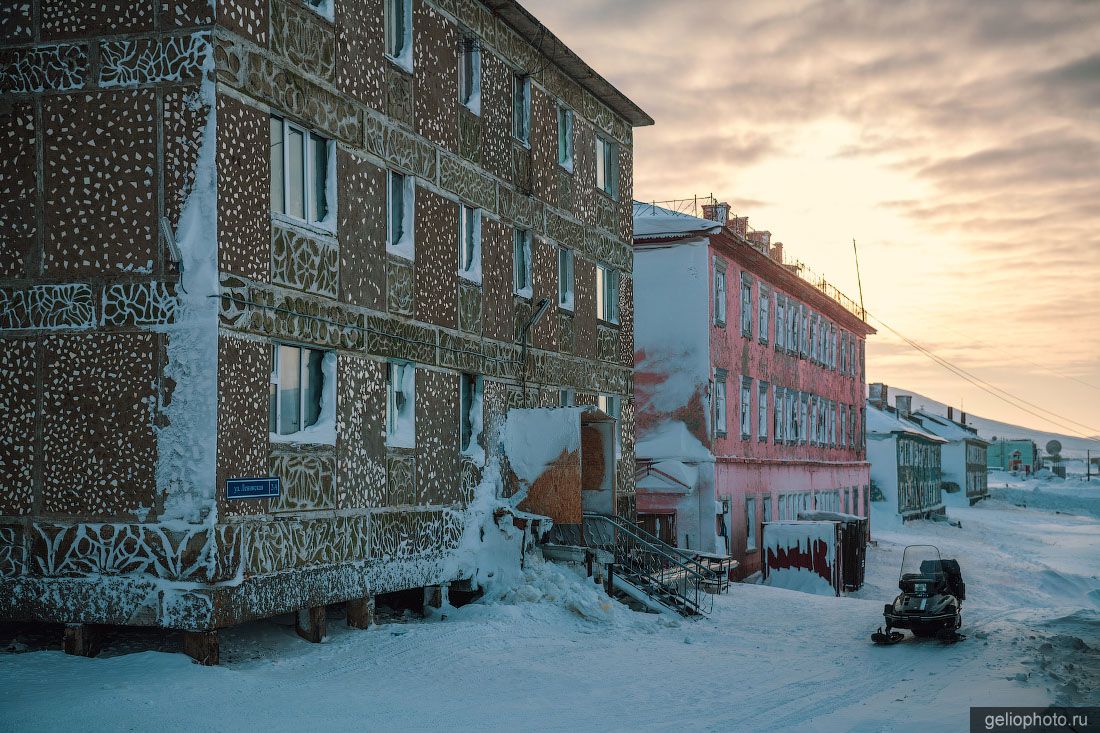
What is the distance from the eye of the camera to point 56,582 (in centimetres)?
1338

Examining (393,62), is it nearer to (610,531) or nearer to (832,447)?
(610,531)

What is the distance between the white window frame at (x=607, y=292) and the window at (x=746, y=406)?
36.5 feet

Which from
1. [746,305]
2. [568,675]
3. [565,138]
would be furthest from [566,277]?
[746,305]

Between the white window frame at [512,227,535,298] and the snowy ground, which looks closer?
the snowy ground

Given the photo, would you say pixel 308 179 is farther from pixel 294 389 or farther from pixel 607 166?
pixel 607 166

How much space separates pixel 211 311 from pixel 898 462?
68.2 meters

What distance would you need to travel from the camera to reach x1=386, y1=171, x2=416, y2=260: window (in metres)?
18.0

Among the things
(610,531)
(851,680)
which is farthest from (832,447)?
(851,680)

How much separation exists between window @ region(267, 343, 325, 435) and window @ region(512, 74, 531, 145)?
28.4 feet

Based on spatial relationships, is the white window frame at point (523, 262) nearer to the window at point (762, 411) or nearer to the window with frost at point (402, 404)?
the window with frost at point (402, 404)

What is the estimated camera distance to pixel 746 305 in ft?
125

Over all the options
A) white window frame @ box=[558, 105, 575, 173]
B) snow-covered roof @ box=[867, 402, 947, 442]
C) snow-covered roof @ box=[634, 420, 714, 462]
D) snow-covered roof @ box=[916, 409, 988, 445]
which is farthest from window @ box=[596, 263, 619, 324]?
snow-covered roof @ box=[916, 409, 988, 445]

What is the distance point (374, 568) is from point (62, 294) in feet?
19.2

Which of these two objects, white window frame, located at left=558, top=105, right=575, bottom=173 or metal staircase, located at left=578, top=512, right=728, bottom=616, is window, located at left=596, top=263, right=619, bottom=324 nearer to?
white window frame, located at left=558, top=105, right=575, bottom=173
